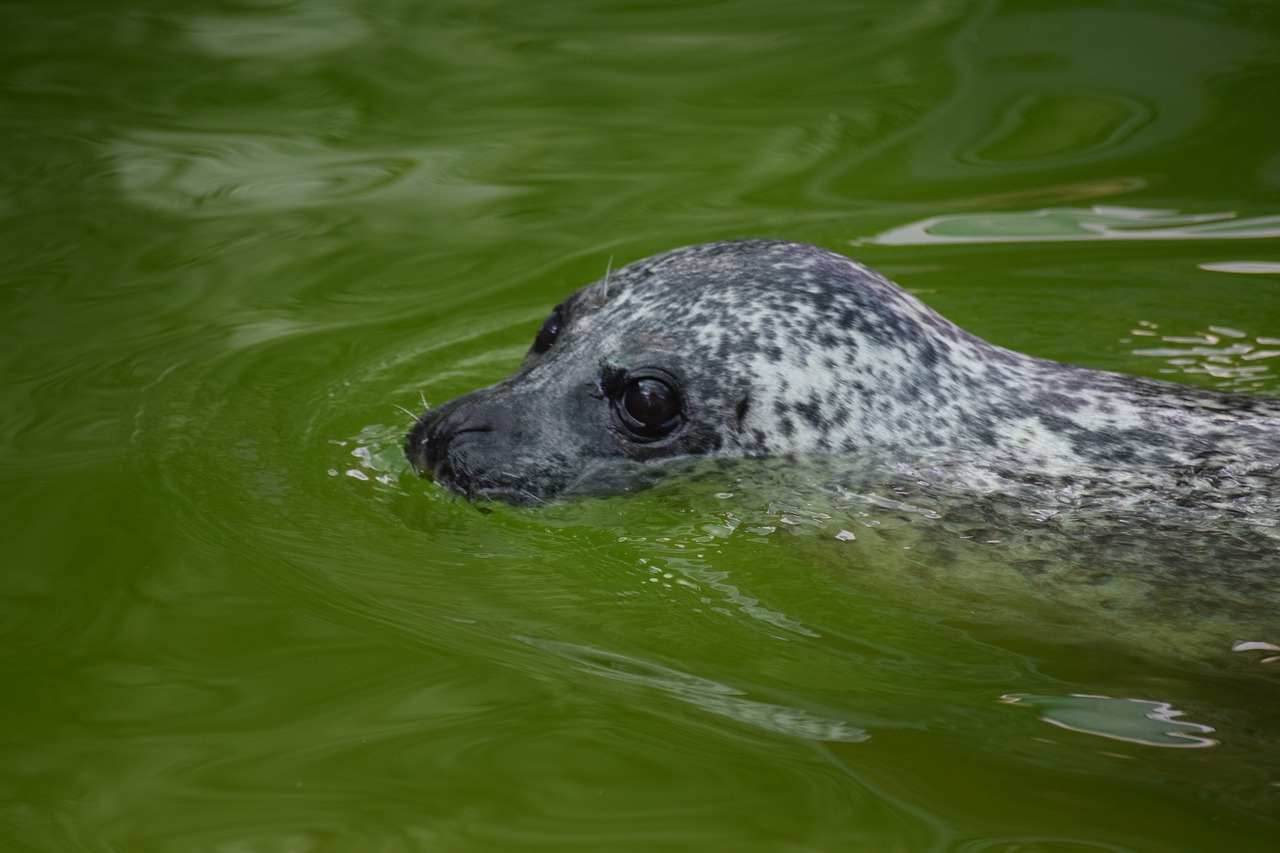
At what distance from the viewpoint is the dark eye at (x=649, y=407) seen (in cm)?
391

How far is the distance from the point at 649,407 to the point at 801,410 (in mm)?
418

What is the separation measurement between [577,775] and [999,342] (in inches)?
122

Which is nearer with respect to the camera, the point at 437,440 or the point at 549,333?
the point at 437,440

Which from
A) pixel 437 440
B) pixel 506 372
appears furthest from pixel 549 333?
pixel 506 372

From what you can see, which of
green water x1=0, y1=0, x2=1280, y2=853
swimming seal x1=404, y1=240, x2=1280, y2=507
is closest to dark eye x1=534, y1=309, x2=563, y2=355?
swimming seal x1=404, y1=240, x2=1280, y2=507

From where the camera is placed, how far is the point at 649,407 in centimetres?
391

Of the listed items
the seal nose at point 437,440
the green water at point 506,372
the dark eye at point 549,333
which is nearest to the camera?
the green water at point 506,372

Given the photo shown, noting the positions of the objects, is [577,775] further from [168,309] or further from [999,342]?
[168,309]

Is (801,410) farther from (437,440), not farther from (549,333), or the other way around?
(437,440)

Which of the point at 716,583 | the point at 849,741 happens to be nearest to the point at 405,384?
the point at 716,583

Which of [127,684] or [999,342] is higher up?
[999,342]

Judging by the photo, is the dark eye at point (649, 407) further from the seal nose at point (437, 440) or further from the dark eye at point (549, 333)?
the dark eye at point (549, 333)

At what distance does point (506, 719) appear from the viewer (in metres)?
3.15

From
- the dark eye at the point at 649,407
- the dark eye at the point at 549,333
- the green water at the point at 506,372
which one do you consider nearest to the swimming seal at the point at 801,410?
the dark eye at the point at 649,407
